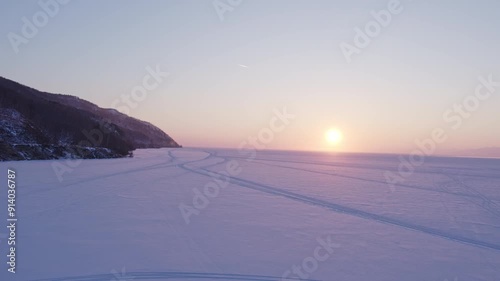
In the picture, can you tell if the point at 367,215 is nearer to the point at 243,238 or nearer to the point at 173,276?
the point at 243,238

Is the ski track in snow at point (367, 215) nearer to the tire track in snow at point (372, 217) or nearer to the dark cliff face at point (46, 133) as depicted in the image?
the tire track in snow at point (372, 217)

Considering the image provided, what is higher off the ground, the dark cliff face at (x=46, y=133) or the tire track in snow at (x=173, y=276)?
the dark cliff face at (x=46, y=133)

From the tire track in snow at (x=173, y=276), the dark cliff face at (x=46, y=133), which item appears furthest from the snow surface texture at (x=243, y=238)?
the dark cliff face at (x=46, y=133)

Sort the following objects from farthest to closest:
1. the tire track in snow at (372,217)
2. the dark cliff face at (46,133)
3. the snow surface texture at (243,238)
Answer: the dark cliff face at (46,133)
the tire track in snow at (372,217)
the snow surface texture at (243,238)

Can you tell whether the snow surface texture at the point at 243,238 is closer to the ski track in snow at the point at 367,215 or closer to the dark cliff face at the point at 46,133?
the ski track in snow at the point at 367,215

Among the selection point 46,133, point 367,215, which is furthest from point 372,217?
point 46,133

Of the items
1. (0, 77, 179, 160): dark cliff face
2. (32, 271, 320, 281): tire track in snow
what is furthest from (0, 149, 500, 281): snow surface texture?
(0, 77, 179, 160): dark cliff face

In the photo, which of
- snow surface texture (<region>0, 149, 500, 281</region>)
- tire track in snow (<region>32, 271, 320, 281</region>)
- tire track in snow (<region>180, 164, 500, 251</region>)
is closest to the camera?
tire track in snow (<region>32, 271, 320, 281</region>)

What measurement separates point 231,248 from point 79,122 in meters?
60.1

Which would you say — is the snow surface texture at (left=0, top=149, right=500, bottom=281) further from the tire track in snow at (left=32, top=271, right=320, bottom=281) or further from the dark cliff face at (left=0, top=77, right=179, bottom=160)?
the dark cliff face at (left=0, top=77, right=179, bottom=160)

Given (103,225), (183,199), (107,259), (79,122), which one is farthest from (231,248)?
(79,122)

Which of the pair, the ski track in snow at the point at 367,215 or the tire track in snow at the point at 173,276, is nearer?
the tire track in snow at the point at 173,276

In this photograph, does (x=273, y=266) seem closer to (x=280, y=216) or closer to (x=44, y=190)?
(x=280, y=216)

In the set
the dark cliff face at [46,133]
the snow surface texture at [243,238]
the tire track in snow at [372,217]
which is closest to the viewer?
the snow surface texture at [243,238]
